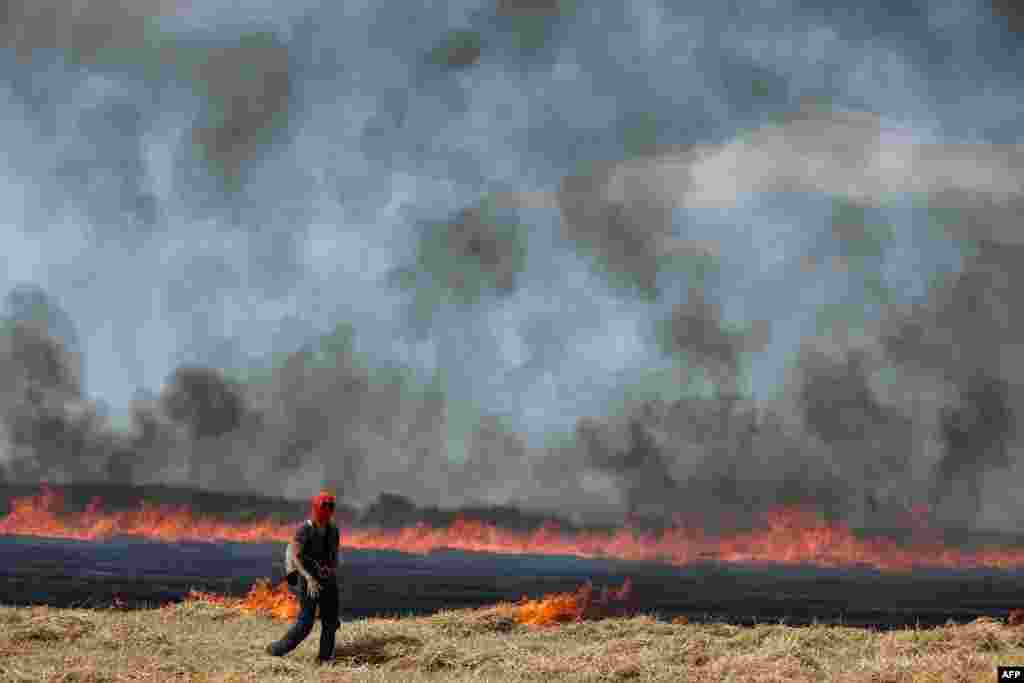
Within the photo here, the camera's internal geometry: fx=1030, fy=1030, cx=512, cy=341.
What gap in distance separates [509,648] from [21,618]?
9.78 m

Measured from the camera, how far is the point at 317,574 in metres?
15.8

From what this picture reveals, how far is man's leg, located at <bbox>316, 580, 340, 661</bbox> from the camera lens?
1590cm

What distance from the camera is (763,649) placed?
17.5 metres

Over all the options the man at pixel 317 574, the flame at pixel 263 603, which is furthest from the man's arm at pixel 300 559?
the flame at pixel 263 603

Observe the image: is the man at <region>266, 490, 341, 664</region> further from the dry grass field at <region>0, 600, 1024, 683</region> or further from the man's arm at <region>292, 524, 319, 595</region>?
the dry grass field at <region>0, 600, 1024, 683</region>

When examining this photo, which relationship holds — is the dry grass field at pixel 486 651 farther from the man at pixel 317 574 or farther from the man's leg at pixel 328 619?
the man at pixel 317 574

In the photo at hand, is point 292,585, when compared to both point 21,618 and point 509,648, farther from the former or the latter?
point 21,618

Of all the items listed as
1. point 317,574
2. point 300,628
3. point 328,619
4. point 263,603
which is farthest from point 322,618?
point 263,603

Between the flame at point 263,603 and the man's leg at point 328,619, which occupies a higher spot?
the man's leg at point 328,619

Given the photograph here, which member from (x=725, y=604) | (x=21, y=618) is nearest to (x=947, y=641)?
(x=21, y=618)

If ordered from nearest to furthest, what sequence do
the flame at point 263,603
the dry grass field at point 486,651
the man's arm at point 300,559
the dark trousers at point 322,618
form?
the dry grass field at point 486,651, the man's arm at point 300,559, the dark trousers at point 322,618, the flame at point 263,603

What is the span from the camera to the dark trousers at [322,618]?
15883 millimetres

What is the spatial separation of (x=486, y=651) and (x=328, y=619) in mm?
3110

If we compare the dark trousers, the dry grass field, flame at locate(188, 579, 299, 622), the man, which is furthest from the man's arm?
flame at locate(188, 579, 299, 622)
